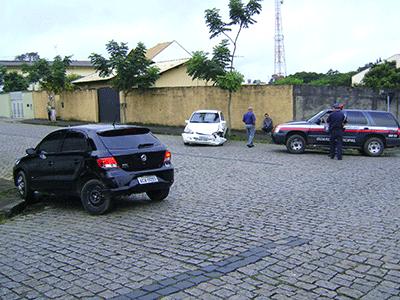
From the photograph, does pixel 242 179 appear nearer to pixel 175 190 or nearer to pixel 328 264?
pixel 175 190

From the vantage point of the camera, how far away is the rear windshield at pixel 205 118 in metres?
21.0

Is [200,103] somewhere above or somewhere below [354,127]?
above

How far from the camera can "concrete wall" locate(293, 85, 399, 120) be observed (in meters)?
22.2

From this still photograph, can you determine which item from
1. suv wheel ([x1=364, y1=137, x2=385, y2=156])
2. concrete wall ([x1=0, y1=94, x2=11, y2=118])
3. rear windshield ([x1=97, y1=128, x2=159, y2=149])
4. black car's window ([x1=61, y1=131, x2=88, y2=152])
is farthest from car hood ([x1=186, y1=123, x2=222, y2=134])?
concrete wall ([x1=0, y1=94, x2=11, y2=118])

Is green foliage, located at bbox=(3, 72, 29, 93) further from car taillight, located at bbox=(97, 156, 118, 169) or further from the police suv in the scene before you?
car taillight, located at bbox=(97, 156, 118, 169)

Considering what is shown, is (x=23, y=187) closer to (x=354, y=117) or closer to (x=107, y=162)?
(x=107, y=162)

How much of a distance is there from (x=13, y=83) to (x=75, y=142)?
50389 millimetres

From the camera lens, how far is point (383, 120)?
56.7ft

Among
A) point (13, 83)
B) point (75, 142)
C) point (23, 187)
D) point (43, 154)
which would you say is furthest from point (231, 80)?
point (13, 83)

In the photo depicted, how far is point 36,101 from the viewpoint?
4322 cm

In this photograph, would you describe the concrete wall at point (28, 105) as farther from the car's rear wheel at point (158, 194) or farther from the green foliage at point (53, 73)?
the car's rear wheel at point (158, 194)

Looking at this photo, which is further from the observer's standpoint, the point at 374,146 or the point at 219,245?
the point at 374,146

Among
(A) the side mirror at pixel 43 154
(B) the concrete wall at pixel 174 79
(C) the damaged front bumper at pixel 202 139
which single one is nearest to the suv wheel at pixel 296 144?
(C) the damaged front bumper at pixel 202 139

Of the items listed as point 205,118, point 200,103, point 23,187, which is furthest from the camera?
point 200,103
